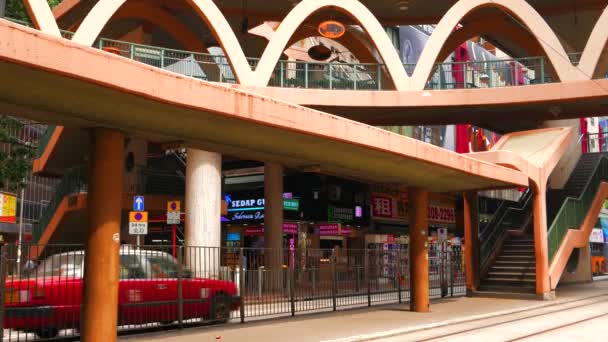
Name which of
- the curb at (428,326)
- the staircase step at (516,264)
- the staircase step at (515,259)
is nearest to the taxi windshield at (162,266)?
the curb at (428,326)

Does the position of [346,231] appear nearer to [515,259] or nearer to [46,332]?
[515,259]

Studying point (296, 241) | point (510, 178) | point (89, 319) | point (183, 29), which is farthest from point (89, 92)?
point (296, 241)

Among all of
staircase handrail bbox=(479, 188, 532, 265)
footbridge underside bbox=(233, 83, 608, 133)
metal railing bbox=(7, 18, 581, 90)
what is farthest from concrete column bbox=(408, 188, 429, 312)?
metal railing bbox=(7, 18, 581, 90)

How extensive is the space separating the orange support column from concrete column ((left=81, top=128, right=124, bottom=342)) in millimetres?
16043

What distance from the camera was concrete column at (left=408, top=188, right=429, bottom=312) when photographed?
1900cm

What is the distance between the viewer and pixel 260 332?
47.3 ft

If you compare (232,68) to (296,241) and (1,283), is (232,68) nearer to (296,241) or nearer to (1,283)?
(296,241)

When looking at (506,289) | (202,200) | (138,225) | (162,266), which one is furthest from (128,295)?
(506,289)

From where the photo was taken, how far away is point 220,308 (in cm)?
1634

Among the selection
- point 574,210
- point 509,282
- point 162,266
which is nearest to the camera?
point 162,266

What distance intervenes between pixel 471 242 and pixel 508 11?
11.3 m

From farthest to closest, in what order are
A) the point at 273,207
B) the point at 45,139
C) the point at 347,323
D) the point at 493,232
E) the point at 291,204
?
the point at 291,204, the point at 45,139, the point at 273,207, the point at 493,232, the point at 347,323

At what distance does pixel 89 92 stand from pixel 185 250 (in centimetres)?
631

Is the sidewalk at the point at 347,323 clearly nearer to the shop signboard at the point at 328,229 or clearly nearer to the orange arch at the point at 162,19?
the shop signboard at the point at 328,229
